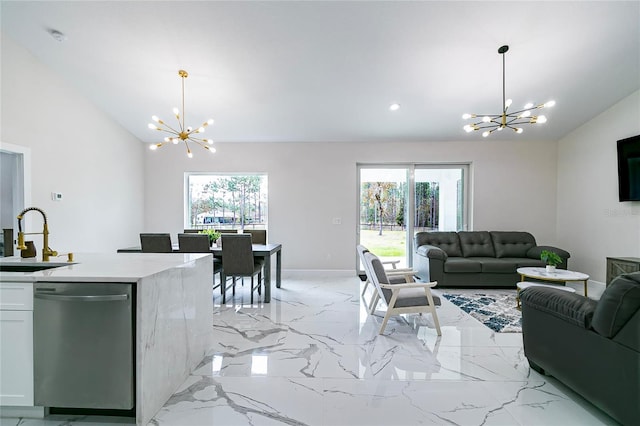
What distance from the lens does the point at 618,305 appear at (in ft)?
5.51

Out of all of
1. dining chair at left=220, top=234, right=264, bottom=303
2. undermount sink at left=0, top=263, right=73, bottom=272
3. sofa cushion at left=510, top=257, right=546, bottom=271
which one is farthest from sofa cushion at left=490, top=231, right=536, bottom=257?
undermount sink at left=0, top=263, right=73, bottom=272

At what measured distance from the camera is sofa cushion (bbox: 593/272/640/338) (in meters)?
1.64

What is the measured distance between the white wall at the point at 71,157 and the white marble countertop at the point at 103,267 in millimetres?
2188

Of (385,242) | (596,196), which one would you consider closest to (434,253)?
(385,242)

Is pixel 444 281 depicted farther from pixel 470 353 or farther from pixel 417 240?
pixel 470 353

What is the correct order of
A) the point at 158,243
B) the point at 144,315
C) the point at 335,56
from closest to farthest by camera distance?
the point at 144,315 < the point at 335,56 < the point at 158,243

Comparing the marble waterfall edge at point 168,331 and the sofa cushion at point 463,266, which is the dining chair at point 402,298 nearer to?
the marble waterfall edge at point 168,331

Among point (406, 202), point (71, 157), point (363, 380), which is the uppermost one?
point (71, 157)

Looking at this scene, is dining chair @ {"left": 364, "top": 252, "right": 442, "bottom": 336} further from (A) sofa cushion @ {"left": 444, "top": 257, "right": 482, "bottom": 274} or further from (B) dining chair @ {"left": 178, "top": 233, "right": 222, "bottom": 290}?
(B) dining chair @ {"left": 178, "top": 233, "right": 222, "bottom": 290}

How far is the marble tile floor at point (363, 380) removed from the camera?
6.24 ft

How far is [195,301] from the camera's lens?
8.08 feet

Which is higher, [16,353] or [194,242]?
[194,242]

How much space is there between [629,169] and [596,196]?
73 cm

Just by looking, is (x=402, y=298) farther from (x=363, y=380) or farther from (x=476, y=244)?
(x=476, y=244)
